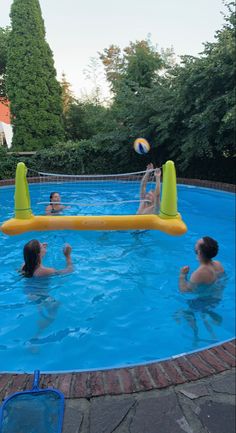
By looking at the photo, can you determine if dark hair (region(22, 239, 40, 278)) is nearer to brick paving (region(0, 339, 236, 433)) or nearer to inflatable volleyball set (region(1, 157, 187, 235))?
inflatable volleyball set (region(1, 157, 187, 235))

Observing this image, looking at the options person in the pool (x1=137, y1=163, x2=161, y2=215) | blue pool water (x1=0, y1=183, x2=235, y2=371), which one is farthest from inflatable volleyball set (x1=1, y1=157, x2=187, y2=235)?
person in the pool (x1=137, y1=163, x2=161, y2=215)

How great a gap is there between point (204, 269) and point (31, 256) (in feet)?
7.00

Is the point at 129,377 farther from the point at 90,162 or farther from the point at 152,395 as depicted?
the point at 90,162

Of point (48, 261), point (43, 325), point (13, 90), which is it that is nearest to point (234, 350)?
point (43, 325)

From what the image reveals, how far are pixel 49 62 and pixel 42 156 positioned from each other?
189 inches

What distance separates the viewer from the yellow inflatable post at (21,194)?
4.70 m

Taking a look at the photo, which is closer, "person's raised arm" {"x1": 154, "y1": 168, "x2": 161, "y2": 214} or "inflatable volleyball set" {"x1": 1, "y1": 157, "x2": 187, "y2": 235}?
"inflatable volleyball set" {"x1": 1, "y1": 157, "x2": 187, "y2": 235}

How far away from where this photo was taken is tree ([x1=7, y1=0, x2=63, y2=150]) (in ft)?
50.3

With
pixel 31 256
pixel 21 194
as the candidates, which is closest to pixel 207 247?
pixel 31 256

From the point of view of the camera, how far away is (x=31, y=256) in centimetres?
455

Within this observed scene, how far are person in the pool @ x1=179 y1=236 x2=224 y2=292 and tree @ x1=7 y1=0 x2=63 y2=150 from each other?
1282 centimetres

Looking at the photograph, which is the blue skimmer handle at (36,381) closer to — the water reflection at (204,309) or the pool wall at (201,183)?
the water reflection at (204,309)

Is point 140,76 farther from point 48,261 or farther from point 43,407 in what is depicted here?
point 43,407

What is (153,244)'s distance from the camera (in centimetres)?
700
